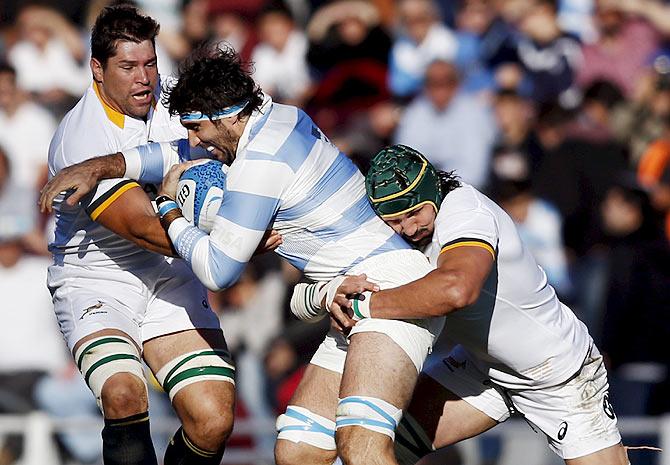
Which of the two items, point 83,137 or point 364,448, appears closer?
point 364,448

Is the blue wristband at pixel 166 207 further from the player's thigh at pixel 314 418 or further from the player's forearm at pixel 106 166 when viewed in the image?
the player's thigh at pixel 314 418

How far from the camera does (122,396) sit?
650 centimetres

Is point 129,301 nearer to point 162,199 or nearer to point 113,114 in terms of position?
point 162,199

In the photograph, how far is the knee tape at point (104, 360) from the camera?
6.58 meters

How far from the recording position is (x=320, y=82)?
39.3ft

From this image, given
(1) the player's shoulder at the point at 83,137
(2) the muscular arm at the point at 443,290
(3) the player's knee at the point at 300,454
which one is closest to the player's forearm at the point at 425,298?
(2) the muscular arm at the point at 443,290

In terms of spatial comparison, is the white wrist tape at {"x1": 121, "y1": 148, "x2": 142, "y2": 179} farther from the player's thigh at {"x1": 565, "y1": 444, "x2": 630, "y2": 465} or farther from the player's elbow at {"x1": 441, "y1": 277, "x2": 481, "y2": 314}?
the player's thigh at {"x1": 565, "y1": 444, "x2": 630, "y2": 465}

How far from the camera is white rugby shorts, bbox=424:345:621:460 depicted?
22.2ft

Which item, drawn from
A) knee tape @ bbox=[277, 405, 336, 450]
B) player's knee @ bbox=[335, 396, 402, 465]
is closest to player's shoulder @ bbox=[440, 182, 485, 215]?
player's knee @ bbox=[335, 396, 402, 465]

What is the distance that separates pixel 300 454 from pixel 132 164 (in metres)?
1.68

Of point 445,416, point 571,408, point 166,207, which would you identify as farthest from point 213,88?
point 571,408

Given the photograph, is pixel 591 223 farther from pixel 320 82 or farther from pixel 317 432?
pixel 317 432

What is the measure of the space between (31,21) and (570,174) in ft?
18.3

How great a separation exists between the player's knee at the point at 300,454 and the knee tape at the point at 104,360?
0.76 m
